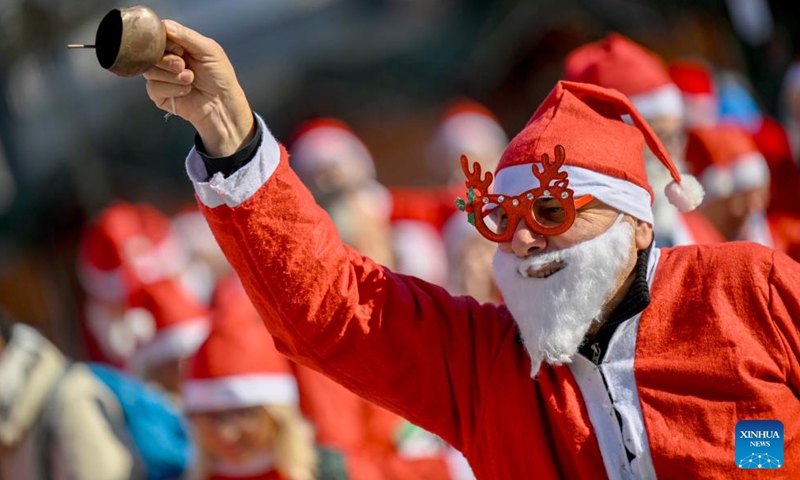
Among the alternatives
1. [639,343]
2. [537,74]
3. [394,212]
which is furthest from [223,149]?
[537,74]

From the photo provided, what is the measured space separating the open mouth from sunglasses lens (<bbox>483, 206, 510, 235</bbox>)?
4.6 inches

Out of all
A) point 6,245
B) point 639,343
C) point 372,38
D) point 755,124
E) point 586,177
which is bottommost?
point 6,245

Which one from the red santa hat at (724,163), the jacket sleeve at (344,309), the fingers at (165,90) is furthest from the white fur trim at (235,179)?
the red santa hat at (724,163)

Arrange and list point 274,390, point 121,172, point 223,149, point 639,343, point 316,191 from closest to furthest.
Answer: point 223,149 < point 639,343 < point 274,390 < point 316,191 < point 121,172

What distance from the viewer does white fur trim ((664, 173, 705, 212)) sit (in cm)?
322

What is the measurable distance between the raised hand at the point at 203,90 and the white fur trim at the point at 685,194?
3.72 feet

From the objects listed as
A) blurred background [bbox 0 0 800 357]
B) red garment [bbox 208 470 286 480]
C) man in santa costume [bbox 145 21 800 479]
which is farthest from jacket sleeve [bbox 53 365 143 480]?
blurred background [bbox 0 0 800 357]

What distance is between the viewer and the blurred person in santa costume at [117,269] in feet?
27.7

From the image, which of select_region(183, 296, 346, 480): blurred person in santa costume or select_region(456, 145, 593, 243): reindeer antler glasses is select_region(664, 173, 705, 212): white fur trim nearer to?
select_region(456, 145, 593, 243): reindeer antler glasses

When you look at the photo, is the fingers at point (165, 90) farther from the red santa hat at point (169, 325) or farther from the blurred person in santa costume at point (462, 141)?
the blurred person in santa costume at point (462, 141)

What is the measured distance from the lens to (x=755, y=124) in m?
7.48

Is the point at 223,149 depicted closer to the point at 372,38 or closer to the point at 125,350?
the point at 125,350

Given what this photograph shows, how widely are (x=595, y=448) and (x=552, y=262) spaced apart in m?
0.45

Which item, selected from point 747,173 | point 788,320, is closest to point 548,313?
point 788,320
